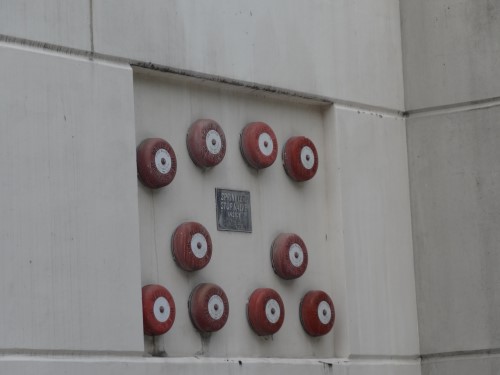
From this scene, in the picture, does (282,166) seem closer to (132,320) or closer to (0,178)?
(132,320)

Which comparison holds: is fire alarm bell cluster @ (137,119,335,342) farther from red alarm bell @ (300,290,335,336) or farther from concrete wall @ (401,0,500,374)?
concrete wall @ (401,0,500,374)

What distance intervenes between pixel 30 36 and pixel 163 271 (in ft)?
5.06

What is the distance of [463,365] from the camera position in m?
8.67

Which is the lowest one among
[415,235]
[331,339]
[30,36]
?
[331,339]

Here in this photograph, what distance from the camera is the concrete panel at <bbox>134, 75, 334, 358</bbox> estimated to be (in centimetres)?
761

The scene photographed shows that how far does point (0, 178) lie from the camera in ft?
21.6

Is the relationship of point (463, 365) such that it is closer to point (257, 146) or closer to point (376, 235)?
point (376, 235)

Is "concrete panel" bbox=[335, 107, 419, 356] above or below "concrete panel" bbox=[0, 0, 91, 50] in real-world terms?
below

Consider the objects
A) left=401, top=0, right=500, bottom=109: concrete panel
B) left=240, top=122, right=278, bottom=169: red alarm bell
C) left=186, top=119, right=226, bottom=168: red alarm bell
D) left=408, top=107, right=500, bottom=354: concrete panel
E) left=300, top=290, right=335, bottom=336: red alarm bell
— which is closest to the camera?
left=186, top=119, right=226, bottom=168: red alarm bell

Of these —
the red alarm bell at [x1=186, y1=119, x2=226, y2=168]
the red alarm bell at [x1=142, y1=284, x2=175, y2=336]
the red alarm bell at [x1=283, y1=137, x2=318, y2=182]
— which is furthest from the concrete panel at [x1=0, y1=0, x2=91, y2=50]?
the red alarm bell at [x1=283, y1=137, x2=318, y2=182]

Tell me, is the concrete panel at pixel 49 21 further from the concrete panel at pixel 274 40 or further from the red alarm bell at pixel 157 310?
the red alarm bell at pixel 157 310

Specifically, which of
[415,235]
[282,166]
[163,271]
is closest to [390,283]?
[415,235]

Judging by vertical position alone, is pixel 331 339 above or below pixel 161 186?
below

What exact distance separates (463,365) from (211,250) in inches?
77.1
